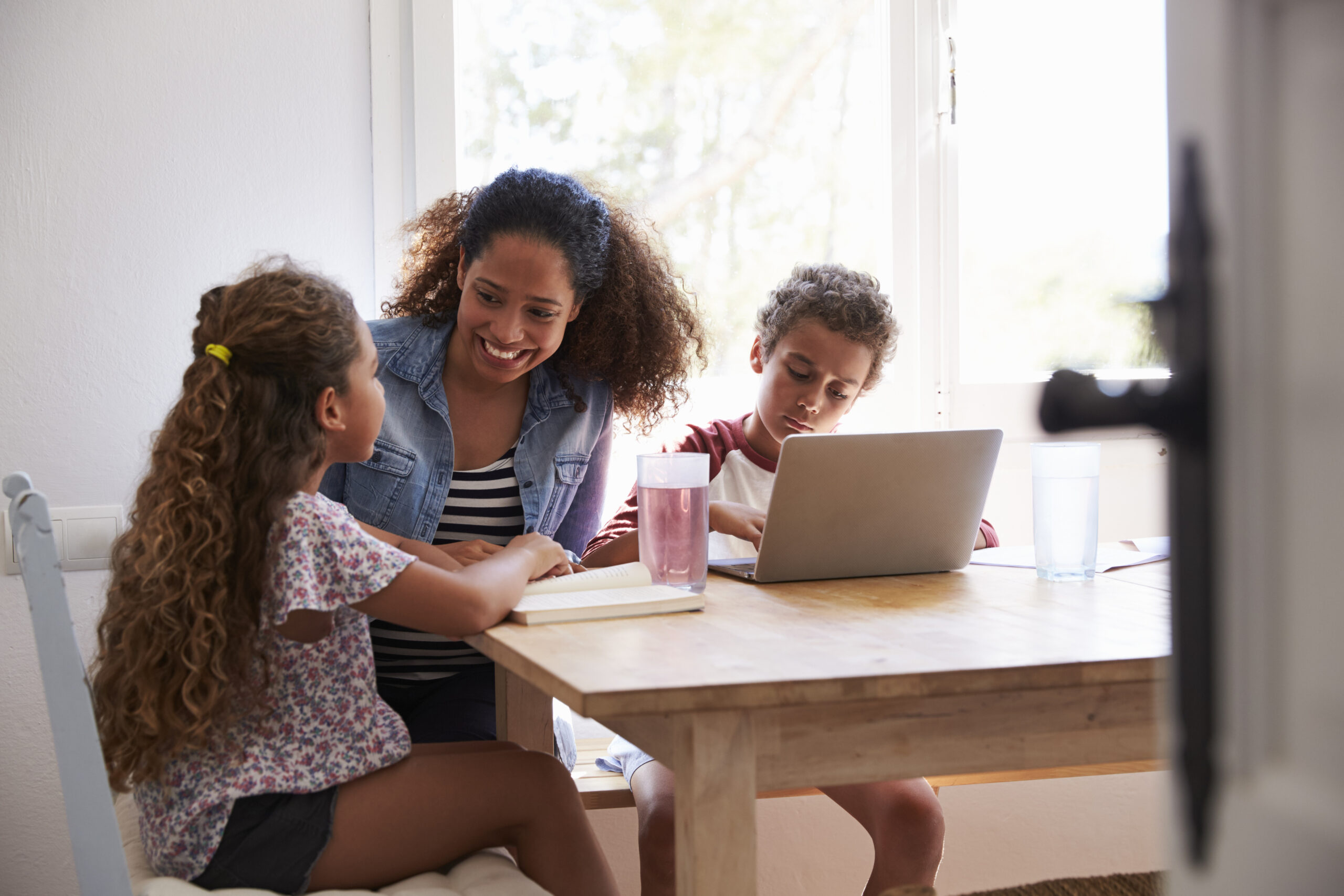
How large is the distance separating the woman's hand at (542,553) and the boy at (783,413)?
0.16m

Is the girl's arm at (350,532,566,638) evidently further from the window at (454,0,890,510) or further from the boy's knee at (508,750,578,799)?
the window at (454,0,890,510)

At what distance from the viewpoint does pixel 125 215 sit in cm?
167

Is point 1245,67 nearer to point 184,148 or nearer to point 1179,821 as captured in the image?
point 1179,821

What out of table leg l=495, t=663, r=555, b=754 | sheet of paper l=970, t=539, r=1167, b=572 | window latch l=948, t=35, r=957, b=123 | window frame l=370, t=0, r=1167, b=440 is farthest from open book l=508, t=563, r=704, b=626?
window latch l=948, t=35, r=957, b=123

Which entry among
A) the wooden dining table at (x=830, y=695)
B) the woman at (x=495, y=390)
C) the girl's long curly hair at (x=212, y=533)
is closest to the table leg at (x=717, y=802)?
the wooden dining table at (x=830, y=695)

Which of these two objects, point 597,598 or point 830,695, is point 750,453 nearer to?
point 597,598

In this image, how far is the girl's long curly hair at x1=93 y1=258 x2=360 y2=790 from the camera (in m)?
0.94

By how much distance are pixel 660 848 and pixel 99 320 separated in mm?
1128

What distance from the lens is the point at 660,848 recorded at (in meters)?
1.33

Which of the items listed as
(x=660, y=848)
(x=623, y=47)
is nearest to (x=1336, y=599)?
(x=660, y=848)

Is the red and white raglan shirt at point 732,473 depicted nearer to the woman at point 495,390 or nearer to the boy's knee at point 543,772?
the woman at point 495,390

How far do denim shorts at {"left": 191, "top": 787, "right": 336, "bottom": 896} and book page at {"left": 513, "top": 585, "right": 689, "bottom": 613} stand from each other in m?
0.26

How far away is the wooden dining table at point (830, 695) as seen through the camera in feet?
2.37

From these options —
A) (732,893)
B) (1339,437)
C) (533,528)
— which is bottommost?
(732,893)
